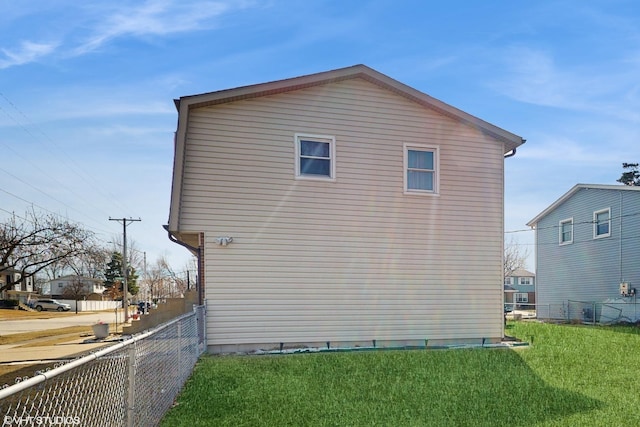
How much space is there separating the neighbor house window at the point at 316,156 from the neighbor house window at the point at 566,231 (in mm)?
14625

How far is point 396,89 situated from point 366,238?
3489 millimetres

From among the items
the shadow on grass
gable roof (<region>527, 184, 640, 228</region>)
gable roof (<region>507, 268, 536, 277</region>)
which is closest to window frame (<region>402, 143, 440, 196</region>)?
the shadow on grass

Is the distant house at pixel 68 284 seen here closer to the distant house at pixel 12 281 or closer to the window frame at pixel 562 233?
the distant house at pixel 12 281

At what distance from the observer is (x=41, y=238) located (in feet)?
71.0

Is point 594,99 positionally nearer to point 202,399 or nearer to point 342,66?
point 342,66

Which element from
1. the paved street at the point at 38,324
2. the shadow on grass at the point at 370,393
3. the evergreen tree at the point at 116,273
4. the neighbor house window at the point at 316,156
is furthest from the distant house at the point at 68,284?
the shadow on grass at the point at 370,393

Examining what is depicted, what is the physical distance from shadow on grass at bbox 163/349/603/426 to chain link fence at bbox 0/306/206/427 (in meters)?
0.43

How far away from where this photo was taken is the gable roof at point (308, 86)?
8.13 m

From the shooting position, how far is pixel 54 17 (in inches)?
293

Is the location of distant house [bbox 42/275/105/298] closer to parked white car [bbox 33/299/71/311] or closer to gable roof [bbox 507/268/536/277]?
parked white car [bbox 33/299/71/311]

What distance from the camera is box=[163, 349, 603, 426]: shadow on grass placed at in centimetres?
431

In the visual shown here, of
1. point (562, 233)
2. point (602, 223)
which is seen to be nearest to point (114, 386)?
point (602, 223)

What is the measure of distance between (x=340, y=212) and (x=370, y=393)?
4329 millimetres

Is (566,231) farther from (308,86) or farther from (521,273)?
(521,273)
